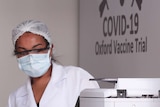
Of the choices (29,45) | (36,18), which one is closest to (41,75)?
(29,45)

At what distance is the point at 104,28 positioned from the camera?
136 inches

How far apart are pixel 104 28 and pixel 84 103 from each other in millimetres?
2109

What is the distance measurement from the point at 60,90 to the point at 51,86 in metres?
0.05

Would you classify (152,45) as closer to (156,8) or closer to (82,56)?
(156,8)

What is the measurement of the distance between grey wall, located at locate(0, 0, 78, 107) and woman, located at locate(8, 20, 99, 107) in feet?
3.88

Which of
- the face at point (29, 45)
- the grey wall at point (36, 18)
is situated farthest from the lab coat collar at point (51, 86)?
the grey wall at point (36, 18)

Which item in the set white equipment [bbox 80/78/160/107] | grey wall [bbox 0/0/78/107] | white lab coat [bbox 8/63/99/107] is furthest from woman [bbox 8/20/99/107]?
grey wall [bbox 0/0/78/107]

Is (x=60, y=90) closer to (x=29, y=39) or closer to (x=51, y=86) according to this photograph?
(x=51, y=86)

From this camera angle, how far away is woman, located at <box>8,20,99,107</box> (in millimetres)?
2137

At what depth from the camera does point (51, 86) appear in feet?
7.20

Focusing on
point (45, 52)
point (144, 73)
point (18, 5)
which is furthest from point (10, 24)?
point (45, 52)

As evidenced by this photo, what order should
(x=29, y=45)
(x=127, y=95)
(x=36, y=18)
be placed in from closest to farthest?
(x=127, y=95), (x=29, y=45), (x=36, y=18)

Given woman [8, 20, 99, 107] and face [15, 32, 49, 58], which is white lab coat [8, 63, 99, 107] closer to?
woman [8, 20, 99, 107]

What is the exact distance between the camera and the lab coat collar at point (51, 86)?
7.09 ft
